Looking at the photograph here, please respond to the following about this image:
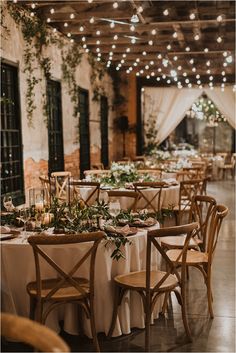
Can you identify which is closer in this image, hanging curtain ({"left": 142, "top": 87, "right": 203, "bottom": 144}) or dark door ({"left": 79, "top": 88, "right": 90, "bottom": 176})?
dark door ({"left": 79, "top": 88, "right": 90, "bottom": 176})

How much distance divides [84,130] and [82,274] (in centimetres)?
790

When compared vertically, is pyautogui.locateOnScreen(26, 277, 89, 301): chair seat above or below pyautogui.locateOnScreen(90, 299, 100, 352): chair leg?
above

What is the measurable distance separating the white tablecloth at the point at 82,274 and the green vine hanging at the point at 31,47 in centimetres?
432

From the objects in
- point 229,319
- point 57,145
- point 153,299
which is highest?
point 57,145

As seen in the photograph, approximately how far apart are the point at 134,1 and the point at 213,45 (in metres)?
3.78

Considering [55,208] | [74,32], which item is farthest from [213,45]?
[55,208]

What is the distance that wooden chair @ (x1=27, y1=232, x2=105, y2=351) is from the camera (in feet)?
9.38

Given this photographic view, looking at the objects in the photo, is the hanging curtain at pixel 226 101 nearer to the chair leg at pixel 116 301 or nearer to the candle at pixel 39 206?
the candle at pixel 39 206

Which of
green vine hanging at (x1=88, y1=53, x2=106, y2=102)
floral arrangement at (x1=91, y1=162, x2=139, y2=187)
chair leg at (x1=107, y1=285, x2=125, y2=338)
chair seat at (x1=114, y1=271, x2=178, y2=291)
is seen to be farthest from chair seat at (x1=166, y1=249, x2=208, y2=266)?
green vine hanging at (x1=88, y1=53, x2=106, y2=102)

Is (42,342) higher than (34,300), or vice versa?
(42,342)

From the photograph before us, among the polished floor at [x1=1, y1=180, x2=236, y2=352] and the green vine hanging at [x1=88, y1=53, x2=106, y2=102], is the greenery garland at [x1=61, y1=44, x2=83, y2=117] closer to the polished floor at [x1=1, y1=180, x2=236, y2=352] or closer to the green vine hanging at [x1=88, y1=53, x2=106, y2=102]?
the green vine hanging at [x1=88, y1=53, x2=106, y2=102]

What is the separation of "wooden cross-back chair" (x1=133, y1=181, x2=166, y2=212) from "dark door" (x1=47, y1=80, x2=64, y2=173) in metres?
2.58

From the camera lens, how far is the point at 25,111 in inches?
282

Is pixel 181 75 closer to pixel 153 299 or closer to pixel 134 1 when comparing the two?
pixel 134 1
